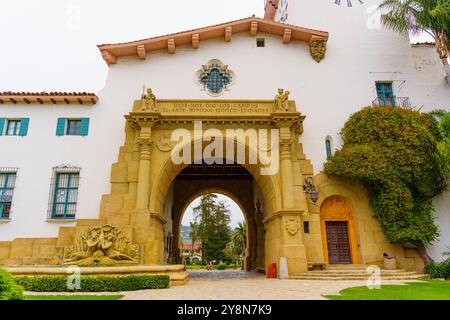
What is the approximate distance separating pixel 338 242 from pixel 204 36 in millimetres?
14676

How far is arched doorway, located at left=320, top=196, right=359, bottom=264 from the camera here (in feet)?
Result: 56.5

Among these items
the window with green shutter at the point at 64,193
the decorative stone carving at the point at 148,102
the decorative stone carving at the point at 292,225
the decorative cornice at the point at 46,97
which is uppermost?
the decorative cornice at the point at 46,97

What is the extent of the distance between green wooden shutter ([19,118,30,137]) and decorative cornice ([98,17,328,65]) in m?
5.72

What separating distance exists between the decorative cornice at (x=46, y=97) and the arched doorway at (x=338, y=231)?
14712 millimetres

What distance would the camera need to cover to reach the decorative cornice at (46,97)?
58.5 ft

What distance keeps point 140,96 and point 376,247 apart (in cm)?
1552

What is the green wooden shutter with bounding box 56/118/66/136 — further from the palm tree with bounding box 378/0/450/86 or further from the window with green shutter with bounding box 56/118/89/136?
the palm tree with bounding box 378/0/450/86

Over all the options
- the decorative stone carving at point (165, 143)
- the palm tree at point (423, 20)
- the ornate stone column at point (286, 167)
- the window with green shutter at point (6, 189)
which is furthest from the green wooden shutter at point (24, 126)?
the palm tree at point (423, 20)

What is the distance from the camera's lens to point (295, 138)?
18.0m

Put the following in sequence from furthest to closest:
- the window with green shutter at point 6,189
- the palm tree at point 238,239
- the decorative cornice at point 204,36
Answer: the palm tree at point 238,239 → the decorative cornice at point 204,36 → the window with green shutter at point 6,189

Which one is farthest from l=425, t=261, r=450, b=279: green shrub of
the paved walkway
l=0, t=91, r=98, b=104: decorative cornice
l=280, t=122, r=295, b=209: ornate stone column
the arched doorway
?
l=0, t=91, r=98, b=104: decorative cornice

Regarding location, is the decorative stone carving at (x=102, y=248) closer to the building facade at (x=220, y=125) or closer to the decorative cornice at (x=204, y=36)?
the building facade at (x=220, y=125)
